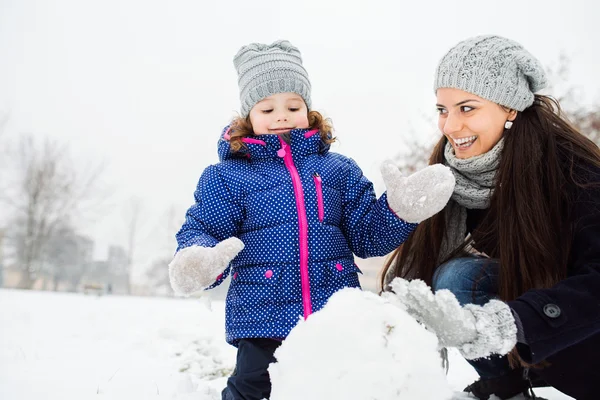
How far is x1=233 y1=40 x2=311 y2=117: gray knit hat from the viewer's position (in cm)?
231

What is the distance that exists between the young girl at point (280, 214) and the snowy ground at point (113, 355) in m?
0.31

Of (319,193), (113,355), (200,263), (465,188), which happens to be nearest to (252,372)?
(200,263)

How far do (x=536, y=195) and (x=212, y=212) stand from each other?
1.26m

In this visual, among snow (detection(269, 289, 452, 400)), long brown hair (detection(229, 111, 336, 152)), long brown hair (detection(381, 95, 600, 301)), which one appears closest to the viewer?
snow (detection(269, 289, 452, 400))

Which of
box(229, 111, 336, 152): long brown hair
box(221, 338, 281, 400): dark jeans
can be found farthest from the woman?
box(221, 338, 281, 400): dark jeans

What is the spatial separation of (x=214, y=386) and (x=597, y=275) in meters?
1.81

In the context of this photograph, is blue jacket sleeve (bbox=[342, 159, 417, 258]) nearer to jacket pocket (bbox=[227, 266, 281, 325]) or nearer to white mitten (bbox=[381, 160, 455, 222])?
white mitten (bbox=[381, 160, 455, 222])

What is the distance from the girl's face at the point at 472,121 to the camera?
2.04 meters

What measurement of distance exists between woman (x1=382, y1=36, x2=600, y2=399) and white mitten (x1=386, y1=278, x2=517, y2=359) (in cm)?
9

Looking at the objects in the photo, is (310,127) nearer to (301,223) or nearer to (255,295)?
(301,223)

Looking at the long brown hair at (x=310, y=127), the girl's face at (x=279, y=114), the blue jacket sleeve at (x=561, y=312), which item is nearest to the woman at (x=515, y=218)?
the blue jacket sleeve at (x=561, y=312)

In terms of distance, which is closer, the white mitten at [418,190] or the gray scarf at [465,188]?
the white mitten at [418,190]

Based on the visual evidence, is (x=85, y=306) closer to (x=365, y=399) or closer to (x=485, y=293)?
(x=485, y=293)

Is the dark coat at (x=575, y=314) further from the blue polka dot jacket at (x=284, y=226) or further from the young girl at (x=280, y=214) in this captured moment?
the blue polka dot jacket at (x=284, y=226)
